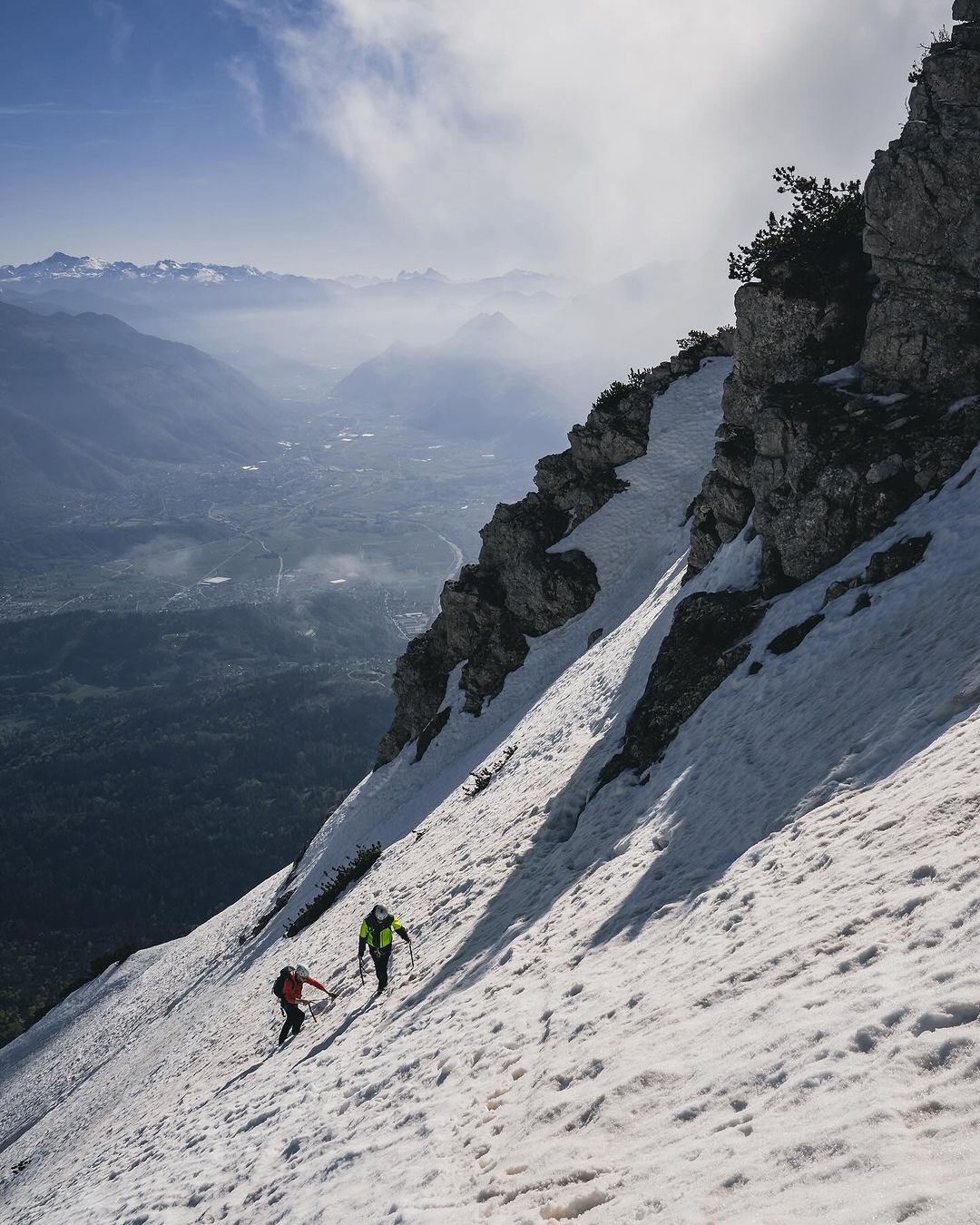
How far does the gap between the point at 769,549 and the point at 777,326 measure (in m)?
8.38

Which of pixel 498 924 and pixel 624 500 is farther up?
pixel 624 500

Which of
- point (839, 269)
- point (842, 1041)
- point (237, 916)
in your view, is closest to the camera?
point (842, 1041)

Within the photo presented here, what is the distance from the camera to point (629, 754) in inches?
721

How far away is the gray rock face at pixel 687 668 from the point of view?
17.6 m

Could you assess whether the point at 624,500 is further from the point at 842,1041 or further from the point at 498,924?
the point at 842,1041

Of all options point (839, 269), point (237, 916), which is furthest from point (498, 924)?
point (237, 916)

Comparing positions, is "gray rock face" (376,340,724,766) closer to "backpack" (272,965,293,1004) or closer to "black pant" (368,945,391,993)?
"backpack" (272,965,293,1004)

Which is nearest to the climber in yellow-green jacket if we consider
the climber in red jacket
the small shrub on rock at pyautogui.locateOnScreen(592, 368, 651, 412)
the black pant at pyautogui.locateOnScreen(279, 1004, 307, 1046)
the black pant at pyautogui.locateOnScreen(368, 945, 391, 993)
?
the black pant at pyautogui.locateOnScreen(368, 945, 391, 993)

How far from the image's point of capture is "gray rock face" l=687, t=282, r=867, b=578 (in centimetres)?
2198

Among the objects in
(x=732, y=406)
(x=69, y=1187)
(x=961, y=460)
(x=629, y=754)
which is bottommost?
(x=69, y=1187)

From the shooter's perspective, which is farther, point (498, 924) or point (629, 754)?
point (629, 754)

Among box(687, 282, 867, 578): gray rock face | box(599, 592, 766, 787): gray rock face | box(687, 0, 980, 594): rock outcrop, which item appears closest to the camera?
box(687, 0, 980, 594): rock outcrop

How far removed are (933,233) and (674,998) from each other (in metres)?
20.2

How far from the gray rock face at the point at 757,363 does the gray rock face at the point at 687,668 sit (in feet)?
13.2
